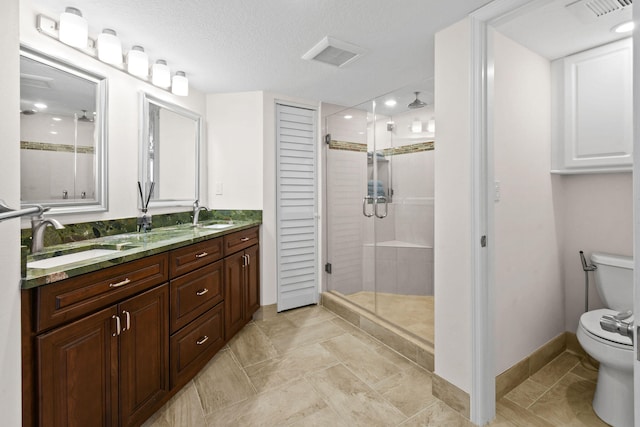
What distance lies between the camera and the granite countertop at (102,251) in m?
1.07

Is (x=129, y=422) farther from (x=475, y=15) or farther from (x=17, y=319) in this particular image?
(x=475, y=15)

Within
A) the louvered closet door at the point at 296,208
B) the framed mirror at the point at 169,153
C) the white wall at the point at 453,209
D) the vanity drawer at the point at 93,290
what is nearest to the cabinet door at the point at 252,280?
the louvered closet door at the point at 296,208

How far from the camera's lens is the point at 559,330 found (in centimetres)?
220

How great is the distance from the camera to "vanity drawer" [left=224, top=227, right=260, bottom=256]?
230 centimetres

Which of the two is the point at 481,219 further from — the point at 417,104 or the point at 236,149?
the point at 236,149

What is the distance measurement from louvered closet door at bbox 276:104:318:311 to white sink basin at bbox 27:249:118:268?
1.60 m

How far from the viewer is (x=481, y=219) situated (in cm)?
156

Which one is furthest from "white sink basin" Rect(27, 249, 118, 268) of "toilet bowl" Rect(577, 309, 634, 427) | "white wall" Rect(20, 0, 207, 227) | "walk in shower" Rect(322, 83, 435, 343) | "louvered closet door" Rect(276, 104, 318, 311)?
"toilet bowl" Rect(577, 309, 634, 427)

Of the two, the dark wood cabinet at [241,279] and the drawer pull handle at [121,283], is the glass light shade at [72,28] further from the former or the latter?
the dark wood cabinet at [241,279]

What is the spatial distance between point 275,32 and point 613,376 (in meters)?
2.65

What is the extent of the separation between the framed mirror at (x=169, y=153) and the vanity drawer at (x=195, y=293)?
785 mm

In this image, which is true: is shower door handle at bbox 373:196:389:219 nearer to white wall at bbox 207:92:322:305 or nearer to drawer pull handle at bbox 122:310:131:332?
white wall at bbox 207:92:322:305

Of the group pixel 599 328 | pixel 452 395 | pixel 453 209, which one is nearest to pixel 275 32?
pixel 453 209

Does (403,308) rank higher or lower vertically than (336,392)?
higher
